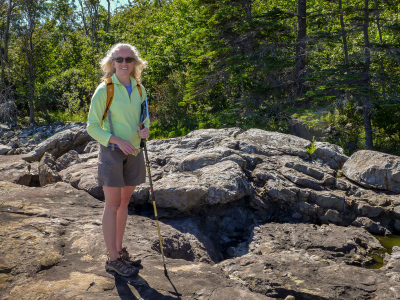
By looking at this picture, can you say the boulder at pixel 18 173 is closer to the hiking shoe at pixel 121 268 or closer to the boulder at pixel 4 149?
the boulder at pixel 4 149

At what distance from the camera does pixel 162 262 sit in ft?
12.8

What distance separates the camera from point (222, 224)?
5.90 meters

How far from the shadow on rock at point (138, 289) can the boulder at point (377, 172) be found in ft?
16.2

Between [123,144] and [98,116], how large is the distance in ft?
1.18

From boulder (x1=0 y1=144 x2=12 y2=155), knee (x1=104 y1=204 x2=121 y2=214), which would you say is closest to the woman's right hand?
knee (x1=104 y1=204 x2=121 y2=214)

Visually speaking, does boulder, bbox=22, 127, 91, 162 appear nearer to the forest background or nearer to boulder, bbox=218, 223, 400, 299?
the forest background

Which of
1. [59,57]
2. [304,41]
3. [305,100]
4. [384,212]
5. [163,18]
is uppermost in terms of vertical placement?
[163,18]

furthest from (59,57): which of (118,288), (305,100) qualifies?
(118,288)

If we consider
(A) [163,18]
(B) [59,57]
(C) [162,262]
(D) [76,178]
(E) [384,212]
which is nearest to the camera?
(C) [162,262]

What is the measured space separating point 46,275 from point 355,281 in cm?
310

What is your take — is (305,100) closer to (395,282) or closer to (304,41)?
(304,41)

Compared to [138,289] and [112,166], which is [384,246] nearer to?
[138,289]

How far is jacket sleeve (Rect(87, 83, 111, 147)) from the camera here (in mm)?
3307

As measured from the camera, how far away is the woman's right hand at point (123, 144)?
3.28 meters
